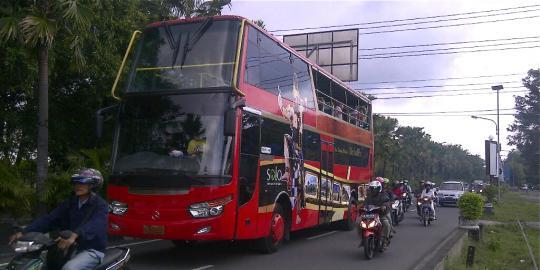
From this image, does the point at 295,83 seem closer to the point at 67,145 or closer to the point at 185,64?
the point at 185,64

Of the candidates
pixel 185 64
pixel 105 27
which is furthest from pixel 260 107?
pixel 105 27

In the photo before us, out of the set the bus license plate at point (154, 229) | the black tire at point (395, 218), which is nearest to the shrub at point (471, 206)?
the black tire at point (395, 218)

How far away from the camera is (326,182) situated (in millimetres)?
14133

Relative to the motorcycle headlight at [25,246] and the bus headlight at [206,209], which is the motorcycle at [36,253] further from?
the bus headlight at [206,209]

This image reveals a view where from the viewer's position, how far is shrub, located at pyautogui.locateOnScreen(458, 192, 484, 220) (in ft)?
54.9

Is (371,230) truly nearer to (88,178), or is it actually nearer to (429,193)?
(88,178)

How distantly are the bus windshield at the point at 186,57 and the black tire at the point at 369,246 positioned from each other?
4345mm

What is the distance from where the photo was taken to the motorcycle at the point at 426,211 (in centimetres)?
1948

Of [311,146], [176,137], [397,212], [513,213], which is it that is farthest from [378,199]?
[513,213]

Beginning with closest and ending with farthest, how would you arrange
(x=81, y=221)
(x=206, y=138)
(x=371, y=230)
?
(x=81, y=221) < (x=206, y=138) < (x=371, y=230)

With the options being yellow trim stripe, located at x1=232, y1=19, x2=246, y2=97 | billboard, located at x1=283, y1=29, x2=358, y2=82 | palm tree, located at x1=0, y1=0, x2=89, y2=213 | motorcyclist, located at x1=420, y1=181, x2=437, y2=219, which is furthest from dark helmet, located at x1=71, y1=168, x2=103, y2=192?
billboard, located at x1=283, y1=29, x2=358, y2=82

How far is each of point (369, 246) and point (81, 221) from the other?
23.2 ft

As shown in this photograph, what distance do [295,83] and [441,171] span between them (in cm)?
10809

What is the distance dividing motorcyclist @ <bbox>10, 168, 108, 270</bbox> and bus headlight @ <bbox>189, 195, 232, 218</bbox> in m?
3.45
